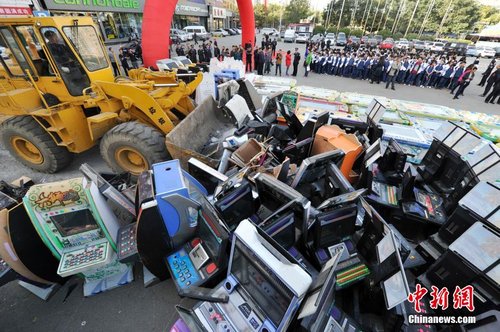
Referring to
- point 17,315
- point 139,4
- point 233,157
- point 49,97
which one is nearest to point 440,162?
point 233,157

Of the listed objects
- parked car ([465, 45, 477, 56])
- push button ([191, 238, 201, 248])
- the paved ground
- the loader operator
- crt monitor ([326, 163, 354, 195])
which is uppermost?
the loader operator

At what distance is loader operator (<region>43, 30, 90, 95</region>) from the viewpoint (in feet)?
13.0

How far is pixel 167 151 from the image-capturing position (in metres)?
4.47

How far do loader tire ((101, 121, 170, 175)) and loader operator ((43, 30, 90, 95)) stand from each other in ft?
3.94

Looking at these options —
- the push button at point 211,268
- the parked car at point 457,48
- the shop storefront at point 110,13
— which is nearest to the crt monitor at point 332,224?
the push button at point 211,268

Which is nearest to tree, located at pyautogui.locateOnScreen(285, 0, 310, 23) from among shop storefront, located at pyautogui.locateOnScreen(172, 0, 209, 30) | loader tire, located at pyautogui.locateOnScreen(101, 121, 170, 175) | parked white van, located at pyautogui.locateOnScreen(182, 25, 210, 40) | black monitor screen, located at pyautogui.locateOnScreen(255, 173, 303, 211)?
shop storefront, located at pyautogui.locateOnScreen(172, 0, 209, 30)

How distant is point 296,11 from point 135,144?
51.8 metres

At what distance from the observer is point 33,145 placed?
4812mm

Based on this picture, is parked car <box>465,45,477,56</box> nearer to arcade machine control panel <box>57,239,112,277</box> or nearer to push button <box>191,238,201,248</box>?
push button <box>191,238,201,248</box>

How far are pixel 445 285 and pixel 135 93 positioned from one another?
5477 millimetres

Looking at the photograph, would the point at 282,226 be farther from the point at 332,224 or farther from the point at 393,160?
the point at 393,160

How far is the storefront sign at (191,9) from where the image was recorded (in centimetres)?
2550

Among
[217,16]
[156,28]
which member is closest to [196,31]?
[217,16]

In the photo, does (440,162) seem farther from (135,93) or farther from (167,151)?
(135,93)
